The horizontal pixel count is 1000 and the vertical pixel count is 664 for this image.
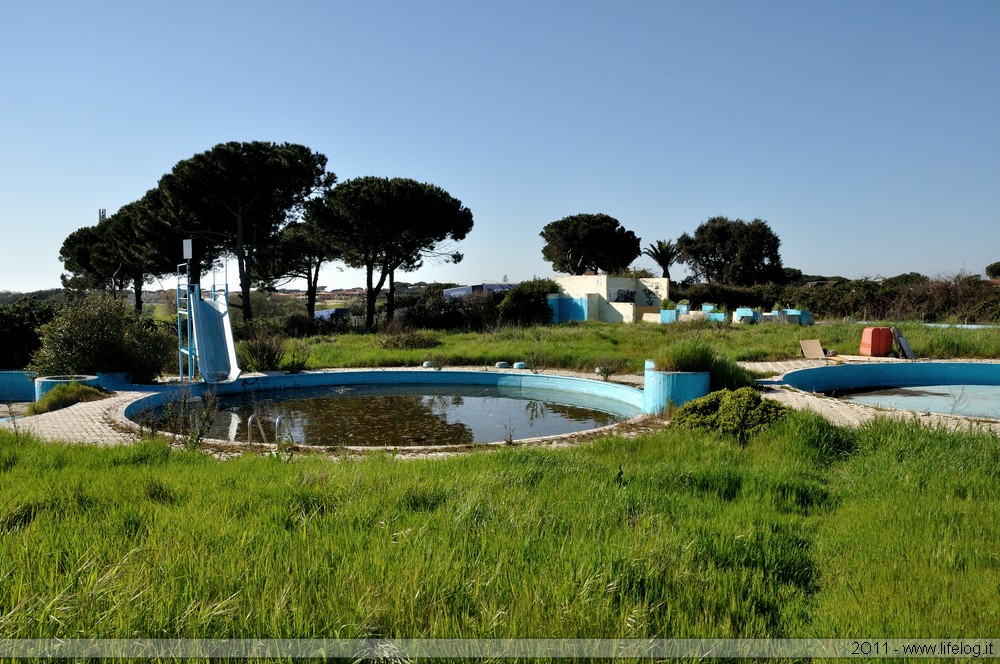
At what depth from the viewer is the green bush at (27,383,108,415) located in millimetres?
9156

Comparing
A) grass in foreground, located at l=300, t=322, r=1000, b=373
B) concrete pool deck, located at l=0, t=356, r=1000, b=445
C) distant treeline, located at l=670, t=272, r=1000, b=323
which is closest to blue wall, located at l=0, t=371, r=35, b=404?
concrete pool deck, located at l=0, t=356, r=1000, b=445

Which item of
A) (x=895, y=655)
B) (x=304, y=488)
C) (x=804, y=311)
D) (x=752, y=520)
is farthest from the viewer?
(x=804, y=311)

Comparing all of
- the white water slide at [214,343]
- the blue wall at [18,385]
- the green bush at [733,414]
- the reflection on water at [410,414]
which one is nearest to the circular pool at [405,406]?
the reflection on water at [410,414]

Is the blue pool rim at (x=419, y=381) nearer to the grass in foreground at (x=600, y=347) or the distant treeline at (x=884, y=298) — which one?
the grass in foreground at (x=600, y=347)

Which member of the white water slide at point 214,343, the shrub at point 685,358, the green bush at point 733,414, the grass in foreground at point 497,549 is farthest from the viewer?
the white water slide at point 214,343

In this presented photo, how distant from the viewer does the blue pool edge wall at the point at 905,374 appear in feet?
42.1

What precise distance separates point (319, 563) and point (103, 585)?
81 centimetres

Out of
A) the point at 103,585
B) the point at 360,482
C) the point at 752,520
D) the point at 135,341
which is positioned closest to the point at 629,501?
the point at 752,520

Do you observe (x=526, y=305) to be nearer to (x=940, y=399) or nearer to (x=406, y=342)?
(x=406, y=342)

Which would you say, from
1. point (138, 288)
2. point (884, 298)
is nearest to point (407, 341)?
point (884, 298)

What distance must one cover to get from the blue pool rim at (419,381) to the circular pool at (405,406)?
20mm

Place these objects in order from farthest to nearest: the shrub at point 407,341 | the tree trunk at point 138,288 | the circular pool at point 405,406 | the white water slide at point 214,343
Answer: the tree trunk at point 138,288 < the shrub at point 407,341 < the white water slide at point 214,343 < the circular pool at point 405,406

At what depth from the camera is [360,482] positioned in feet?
14.1

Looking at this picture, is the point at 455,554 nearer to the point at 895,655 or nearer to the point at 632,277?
the point at 895,655
